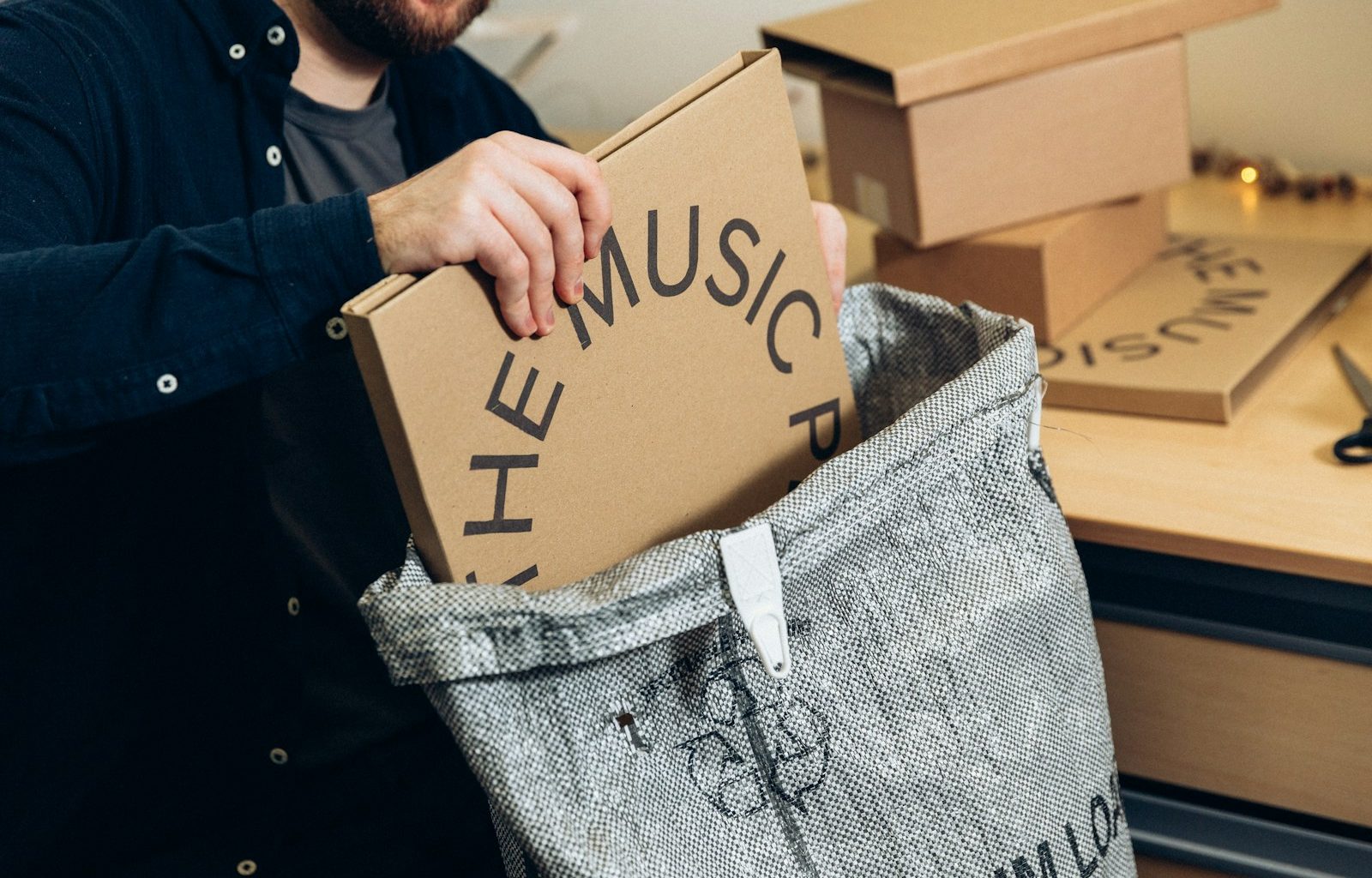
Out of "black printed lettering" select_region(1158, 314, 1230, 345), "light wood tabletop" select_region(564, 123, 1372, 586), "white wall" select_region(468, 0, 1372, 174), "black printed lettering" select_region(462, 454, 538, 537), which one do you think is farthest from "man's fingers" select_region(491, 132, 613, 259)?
"white wall" select_region(468, 0, 1372, 174)

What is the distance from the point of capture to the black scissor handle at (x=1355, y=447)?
2.85 feet

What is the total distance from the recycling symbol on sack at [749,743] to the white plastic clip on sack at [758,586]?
0.02 meters

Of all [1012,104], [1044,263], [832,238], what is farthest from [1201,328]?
[832,238]

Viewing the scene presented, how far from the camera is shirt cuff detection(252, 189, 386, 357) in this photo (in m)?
0.62

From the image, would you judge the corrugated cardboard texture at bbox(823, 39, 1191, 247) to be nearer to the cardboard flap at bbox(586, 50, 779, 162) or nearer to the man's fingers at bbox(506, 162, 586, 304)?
the cardboard flap at bbox(586, 50, 779, 162)

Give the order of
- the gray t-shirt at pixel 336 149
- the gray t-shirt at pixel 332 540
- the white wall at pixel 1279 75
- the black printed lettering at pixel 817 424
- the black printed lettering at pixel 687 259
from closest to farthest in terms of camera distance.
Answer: the black printed lettering at pixel 687 259 < the black printed lettering at pixel 817 424 < the gray t-shirt at pixel 332 540 < the gray t-shirt at pixel 336 149 < the white wall at pixel 1279 75

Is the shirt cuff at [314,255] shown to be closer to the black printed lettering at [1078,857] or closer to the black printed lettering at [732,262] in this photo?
the black printed lettering at [732,262]

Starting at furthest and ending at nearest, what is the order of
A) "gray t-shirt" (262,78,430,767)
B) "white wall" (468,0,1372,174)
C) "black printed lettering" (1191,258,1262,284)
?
"white wall" (468,0,1372,174) < "black printed lettering" (1191,258,1262,284) < "gray t-shirt" (262,78,430,767)

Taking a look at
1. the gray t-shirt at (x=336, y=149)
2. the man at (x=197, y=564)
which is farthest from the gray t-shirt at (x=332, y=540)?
the gray t-shirt at (x=336, y=149)

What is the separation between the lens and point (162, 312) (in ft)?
1.99

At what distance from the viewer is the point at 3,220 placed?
2.23 ft

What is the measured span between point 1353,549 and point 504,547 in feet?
1.77

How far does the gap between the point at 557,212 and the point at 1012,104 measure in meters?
0.61

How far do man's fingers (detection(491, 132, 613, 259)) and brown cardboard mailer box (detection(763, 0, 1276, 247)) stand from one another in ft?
1.54
